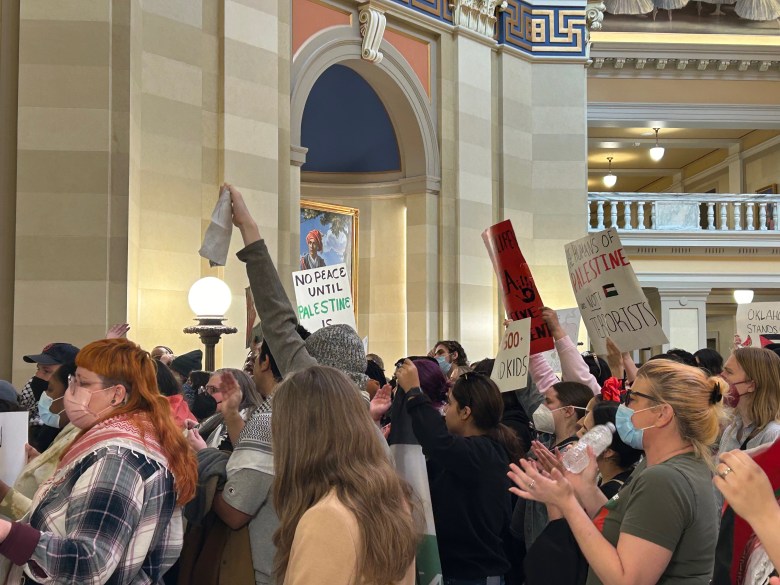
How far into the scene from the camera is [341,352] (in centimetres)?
326

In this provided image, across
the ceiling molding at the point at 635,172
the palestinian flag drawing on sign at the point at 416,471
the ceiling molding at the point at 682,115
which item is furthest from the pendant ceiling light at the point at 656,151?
the palestinian flag drawing on sign at the point at 416,471

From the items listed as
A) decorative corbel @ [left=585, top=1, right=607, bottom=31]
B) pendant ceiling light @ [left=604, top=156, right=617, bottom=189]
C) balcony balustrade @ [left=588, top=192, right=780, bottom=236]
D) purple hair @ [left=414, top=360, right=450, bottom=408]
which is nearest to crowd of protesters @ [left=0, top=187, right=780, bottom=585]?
purple hair @ [left=414, top=360, right=450, bottom=408]

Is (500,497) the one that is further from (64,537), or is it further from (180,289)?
(180,289)

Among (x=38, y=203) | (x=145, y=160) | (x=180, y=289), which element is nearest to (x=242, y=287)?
(x=180, y=289)

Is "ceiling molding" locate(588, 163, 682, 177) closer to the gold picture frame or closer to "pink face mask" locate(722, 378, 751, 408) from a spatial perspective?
the gold picture frame

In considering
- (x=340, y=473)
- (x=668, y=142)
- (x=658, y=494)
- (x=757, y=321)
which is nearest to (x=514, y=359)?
(x=658, y=494)

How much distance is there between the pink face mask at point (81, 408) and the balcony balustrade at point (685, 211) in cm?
1521

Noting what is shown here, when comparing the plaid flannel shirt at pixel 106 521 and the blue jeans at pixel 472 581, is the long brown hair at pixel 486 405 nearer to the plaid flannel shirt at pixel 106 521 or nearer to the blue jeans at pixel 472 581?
the blue jeans at pixel 472 581

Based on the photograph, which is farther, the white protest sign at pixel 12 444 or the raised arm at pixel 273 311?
the raised arm at pixel 273 311

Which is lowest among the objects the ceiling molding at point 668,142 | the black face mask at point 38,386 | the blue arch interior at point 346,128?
the black face mask at point 38,386

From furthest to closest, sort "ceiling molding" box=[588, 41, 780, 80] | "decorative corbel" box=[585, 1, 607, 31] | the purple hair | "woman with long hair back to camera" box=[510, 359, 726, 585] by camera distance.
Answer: "ceiling molding" box=[588, 41, 780, 80] → "decorative corbel" box=[585, 1, 607, 31] → the purple hair → "woman with long hair back to camera" box=[510, 359, 726, 585]

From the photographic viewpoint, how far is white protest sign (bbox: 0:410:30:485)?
2.99 meters

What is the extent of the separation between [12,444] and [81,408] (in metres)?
0.52

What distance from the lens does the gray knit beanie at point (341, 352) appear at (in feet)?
10.7
